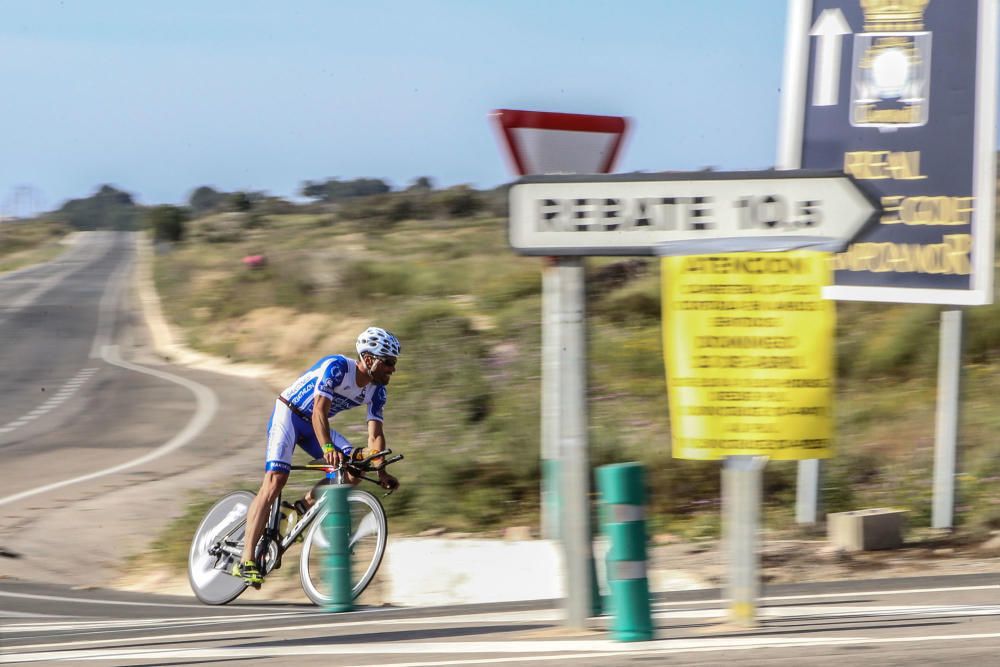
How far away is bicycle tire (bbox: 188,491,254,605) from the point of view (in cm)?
923

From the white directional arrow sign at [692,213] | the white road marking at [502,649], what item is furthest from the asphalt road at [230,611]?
the white directional arrow sign at [692,213]

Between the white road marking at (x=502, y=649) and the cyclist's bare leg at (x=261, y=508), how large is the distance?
86.3 inches

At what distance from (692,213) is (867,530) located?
469cm

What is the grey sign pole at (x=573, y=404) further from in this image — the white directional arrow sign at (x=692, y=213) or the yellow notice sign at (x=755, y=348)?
the yellow notice sign at (x=755, y=348)

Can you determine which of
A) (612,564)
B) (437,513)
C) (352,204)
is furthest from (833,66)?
(352,204)

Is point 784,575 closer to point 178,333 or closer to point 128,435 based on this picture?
point 128,435

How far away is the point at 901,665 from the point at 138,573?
286 inches

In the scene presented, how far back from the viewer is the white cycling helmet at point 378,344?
8492mm

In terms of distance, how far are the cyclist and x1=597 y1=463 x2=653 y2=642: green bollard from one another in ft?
9.55

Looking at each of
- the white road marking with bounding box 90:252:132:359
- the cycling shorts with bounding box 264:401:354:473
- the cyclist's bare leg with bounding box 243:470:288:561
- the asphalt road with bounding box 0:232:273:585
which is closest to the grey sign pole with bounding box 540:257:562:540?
the cycling shorts with bounding box 264:401:354:473

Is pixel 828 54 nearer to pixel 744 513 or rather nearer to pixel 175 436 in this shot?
pixel 744 513

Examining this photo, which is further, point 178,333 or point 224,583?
point 178,333

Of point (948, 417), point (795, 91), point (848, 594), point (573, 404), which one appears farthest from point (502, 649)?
point (795, 91)

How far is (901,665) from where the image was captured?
5.37 meters
